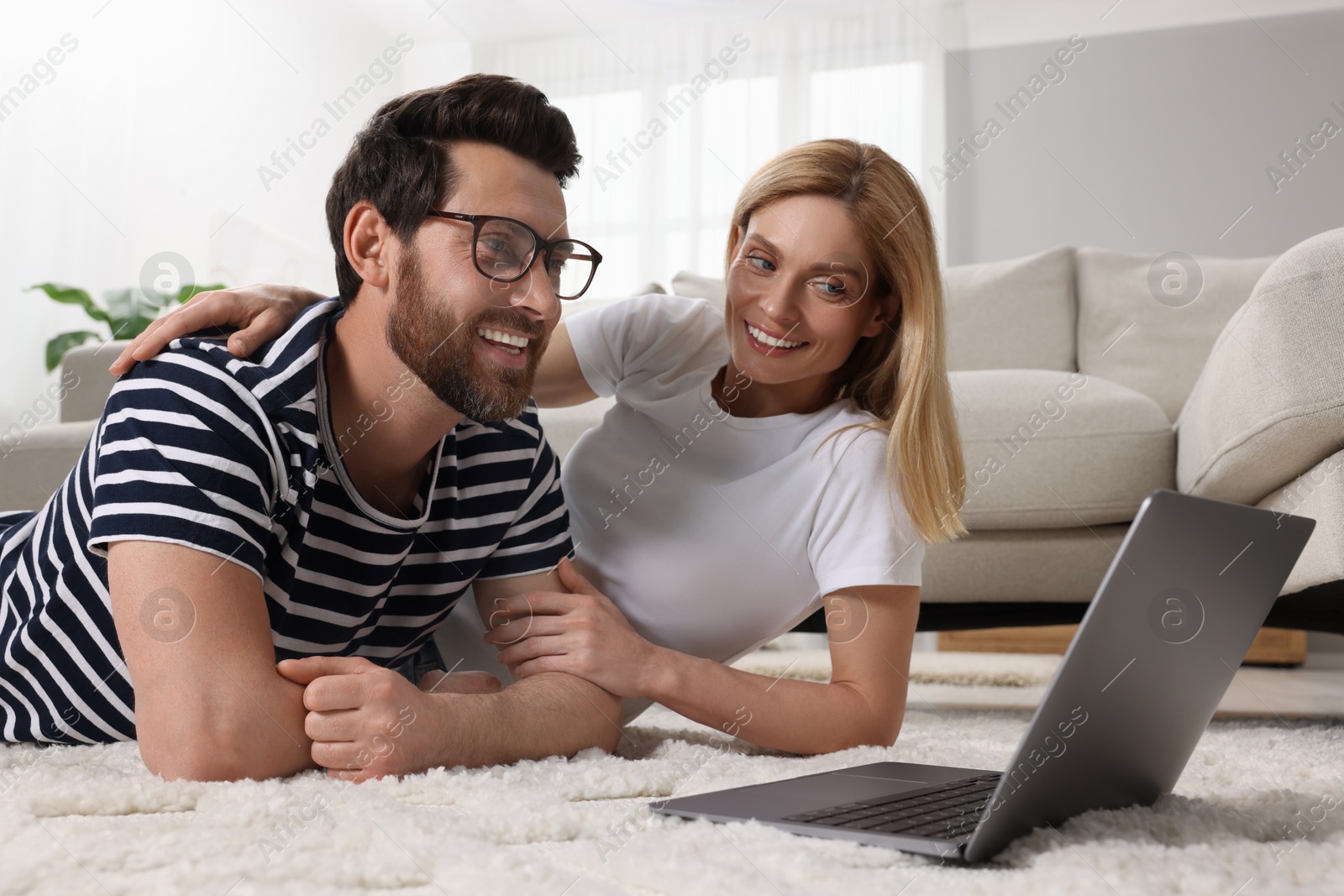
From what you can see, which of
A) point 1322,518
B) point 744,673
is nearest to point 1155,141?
point 1322,518

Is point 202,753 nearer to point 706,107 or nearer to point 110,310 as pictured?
point 110,310

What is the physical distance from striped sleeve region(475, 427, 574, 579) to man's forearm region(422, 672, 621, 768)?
0.51 ft

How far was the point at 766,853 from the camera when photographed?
0.56m

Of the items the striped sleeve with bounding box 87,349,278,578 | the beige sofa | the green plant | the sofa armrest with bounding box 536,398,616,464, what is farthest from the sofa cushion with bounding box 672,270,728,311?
the green plant

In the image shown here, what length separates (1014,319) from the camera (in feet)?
7.80

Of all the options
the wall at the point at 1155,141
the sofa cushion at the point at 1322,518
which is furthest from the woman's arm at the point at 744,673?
the wall at the point at 1155,141

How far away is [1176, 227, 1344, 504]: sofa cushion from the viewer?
1164 mm

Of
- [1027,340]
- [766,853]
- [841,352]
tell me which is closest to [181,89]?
[1027,340]

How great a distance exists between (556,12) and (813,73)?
1322mm

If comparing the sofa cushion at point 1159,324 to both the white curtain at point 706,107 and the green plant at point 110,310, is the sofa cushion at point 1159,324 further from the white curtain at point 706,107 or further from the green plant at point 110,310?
the green plant at point 110,310

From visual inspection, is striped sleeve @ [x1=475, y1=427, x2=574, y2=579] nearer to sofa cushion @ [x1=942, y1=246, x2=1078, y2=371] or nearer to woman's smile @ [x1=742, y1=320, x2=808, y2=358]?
woman's smile @ [x1=742, y1=320, x2=808, y2=358]

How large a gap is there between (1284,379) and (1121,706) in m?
0.80

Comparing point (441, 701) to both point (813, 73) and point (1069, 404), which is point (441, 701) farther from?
point (813, 73)

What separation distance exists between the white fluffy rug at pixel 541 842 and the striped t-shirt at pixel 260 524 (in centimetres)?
13
